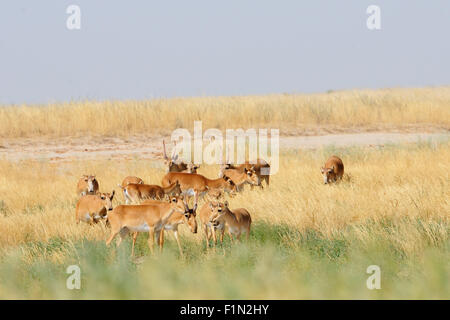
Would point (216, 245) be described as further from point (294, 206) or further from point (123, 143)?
point (123, 143)

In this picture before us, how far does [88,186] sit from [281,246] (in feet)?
17.5

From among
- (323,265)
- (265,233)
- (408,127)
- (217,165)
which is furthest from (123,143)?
(323,265)

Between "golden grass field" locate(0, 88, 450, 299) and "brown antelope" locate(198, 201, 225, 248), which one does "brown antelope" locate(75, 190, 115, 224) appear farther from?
"brown antelope" locate(198, 201, 225, 248)

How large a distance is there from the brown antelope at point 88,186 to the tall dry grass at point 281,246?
373 millimetres

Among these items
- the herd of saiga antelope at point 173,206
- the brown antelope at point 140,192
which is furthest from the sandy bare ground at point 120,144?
the brown antelope at point 140,192

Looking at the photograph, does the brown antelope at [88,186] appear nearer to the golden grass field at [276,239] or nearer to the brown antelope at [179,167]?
the golden grass field at [276,239]

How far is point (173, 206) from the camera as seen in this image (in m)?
10.6

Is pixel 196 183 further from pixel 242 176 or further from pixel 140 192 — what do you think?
pixel 140 192

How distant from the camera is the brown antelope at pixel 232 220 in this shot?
10.5 metres

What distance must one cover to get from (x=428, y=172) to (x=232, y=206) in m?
4.45

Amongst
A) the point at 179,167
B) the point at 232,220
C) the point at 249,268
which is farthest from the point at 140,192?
the point at 249,268

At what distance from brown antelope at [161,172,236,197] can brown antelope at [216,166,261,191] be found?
0.45 m

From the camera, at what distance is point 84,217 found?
1220 cm

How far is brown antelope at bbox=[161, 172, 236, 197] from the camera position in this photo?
14727mm
